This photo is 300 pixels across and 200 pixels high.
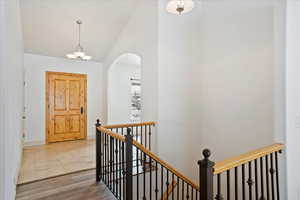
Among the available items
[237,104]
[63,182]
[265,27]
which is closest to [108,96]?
[63,182]

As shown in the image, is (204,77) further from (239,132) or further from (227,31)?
(239,132)

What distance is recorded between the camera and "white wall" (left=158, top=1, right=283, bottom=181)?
2.85m

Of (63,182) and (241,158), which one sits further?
(63,182)

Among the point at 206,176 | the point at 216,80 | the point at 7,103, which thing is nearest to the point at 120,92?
the point at 216,80

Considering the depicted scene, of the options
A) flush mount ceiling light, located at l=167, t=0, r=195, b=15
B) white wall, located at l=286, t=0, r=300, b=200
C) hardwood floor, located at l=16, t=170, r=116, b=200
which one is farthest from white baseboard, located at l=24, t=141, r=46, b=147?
white wall, located at l=286, t=0, r=300, b=200

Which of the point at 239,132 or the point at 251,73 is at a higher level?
the point at 251,73

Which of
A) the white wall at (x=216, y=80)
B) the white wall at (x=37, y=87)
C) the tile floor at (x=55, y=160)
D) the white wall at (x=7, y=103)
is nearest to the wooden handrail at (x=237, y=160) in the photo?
the white wall at (x=216, y=80)

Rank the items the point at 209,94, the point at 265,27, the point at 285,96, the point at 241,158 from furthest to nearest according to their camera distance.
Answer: the point at 209,94 → the point at 265,27 → the point at 285,96 → the point at 241,158

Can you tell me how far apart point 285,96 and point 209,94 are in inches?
74.1

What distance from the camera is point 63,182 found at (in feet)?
8.45

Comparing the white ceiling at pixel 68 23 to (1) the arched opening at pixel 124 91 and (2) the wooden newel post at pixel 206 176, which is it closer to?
(1) the arched opening at pixel 124 91

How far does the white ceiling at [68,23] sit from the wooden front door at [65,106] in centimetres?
83

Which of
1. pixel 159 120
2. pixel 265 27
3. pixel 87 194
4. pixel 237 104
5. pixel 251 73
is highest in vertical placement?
pixel 265 27

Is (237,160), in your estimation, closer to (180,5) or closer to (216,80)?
(180,5)
